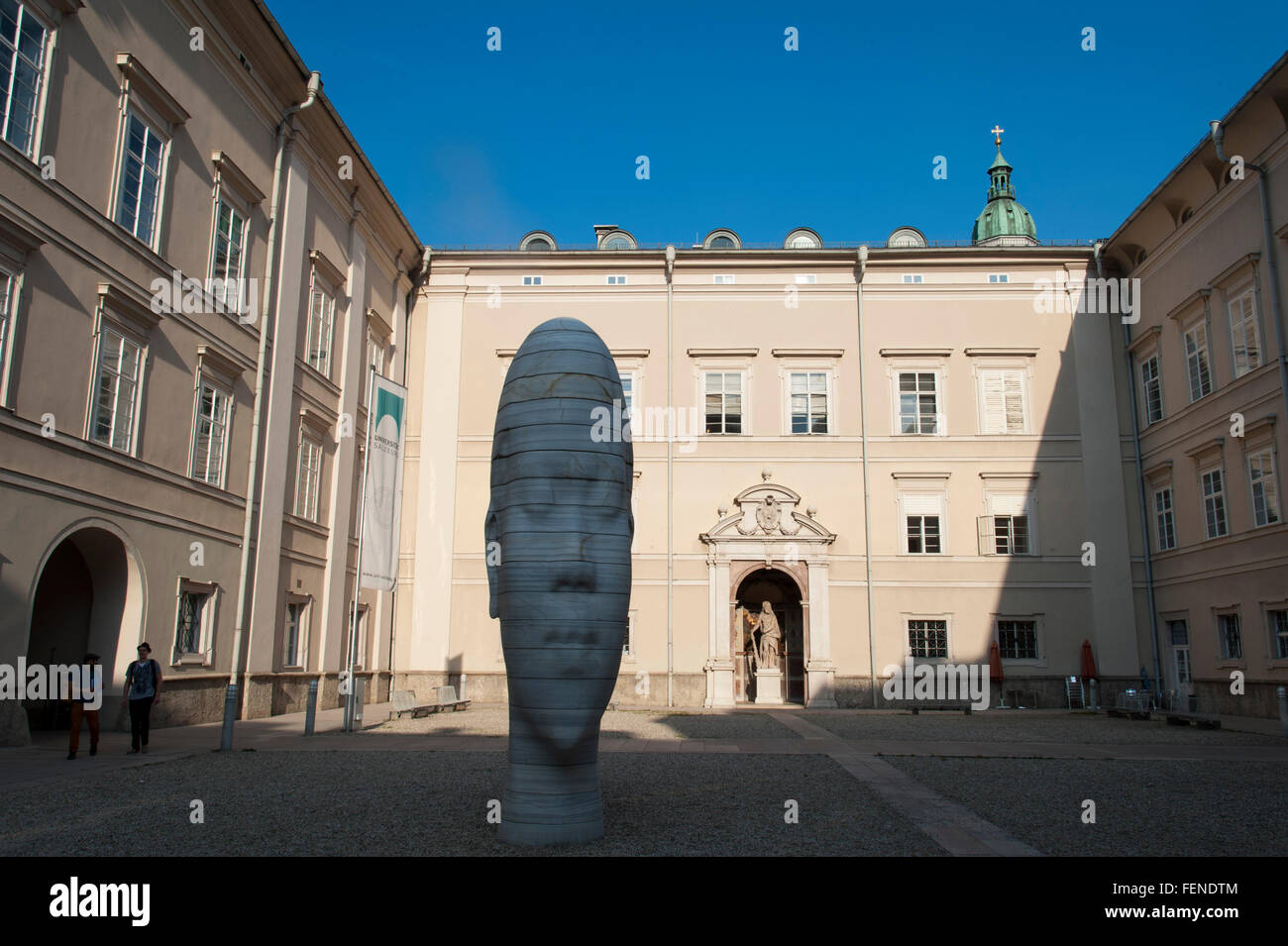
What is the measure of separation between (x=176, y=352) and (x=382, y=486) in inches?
178

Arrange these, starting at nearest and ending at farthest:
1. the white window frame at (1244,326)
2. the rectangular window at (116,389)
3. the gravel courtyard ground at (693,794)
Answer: the gravel courtyard ground at (693,794) < the rectangular window at (116,389) < the white window frame at (1244,326)

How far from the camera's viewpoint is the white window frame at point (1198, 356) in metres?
23.1

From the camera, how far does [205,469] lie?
61.4 feet

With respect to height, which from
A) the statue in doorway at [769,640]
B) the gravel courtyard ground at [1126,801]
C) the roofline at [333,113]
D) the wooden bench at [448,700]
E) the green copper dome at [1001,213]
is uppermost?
the green copper dome at [1001,213]

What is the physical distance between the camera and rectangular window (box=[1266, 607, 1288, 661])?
20.2 metres

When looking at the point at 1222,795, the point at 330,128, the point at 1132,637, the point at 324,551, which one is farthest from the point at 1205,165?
the point at 324,551

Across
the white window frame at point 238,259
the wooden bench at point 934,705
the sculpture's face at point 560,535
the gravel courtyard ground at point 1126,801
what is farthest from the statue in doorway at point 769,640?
the sculpture's face at point 560,535

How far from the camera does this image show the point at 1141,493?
2664 centimetres

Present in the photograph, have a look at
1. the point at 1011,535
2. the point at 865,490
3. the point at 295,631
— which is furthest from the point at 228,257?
the point at 1011,535

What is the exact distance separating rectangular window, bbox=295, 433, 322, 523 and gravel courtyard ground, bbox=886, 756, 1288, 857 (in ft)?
50.5

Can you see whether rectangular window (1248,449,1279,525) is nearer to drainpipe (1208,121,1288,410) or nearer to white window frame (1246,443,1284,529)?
white window frame (1246,443,1284,529)

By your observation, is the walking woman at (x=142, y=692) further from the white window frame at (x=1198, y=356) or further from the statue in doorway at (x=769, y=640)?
the white window frame at (x=1198, y=356)

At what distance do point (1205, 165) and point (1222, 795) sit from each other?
17906mm

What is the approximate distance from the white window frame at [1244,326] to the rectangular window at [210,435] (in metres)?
22.2
